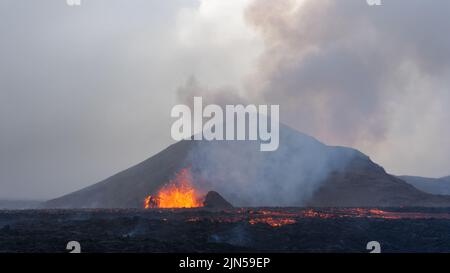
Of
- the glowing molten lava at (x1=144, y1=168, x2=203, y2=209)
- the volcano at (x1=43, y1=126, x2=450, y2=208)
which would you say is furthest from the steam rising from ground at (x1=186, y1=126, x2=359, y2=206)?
the glowing molten lava at (x1=144, y1=168, x2=203, y2=209)

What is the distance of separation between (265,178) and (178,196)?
32996 mm

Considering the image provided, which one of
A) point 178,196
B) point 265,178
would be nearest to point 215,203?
point 178,196

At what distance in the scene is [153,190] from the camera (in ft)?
449

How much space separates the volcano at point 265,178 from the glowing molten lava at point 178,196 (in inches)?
37.0

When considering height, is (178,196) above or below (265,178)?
below

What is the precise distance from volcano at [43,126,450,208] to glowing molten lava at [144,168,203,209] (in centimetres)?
94

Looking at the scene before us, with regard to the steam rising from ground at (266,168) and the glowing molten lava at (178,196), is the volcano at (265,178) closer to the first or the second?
the steam rising from ground at (266,168)

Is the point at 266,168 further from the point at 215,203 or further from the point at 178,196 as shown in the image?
the point at 215,203

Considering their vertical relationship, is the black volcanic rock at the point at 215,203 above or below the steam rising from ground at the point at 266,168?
below

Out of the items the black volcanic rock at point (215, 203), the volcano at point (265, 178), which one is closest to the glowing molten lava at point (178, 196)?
the volcano at point (265, 178)

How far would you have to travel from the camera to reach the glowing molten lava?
128 metres

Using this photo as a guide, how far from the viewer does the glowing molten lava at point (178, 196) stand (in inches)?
5059

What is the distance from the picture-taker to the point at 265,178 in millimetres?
157000
